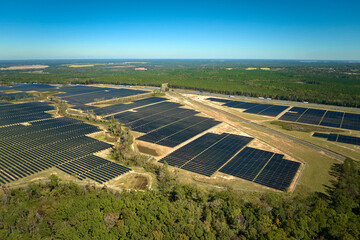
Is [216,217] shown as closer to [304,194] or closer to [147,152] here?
[304,194]

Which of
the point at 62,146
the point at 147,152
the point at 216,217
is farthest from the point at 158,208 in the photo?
the point at 62,146

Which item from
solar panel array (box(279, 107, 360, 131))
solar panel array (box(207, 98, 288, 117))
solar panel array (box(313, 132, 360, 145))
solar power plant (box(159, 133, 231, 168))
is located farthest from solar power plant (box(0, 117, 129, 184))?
solar panel array (box(279, 107, 360, 131))

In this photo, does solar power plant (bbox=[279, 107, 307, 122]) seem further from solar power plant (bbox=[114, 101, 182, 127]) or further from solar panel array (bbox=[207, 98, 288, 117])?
solar power plant (bbox=[114, 101, 182, 127])

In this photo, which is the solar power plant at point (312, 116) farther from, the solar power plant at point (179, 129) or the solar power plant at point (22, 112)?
the solar power plant at point (22, 112)

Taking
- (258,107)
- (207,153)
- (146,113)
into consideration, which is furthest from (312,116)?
(146,113)

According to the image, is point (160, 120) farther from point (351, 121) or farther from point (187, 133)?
point (351, 121)

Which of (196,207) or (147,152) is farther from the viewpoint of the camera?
(147,152)
